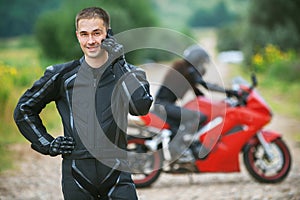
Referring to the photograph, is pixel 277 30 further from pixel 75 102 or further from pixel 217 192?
pixel 75 102

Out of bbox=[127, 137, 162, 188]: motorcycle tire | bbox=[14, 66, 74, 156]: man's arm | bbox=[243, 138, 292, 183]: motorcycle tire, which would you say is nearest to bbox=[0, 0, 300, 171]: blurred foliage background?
bbox=[127, 137, 162, 188]: motorcycle tire

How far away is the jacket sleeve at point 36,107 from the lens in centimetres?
394

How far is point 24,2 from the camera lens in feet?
187

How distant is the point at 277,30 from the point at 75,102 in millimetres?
27633

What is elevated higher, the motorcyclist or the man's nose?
the motorcyclist

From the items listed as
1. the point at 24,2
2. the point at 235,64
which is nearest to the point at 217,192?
the point at 235,64

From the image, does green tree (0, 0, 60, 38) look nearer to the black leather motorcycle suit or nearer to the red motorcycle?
the red motorcycle

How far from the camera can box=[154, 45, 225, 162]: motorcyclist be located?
25.9 ft

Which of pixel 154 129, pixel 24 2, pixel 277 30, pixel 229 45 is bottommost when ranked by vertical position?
pixel 154 129

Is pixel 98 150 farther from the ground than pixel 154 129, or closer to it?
closer to it

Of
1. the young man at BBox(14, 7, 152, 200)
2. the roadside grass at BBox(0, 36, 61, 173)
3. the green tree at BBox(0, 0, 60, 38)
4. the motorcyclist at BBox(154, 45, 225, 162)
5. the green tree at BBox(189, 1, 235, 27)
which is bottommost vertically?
the young man at BBox(14, 7, 152, 200)

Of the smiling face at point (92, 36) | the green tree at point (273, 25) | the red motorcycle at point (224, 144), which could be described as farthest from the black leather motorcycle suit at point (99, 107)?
the green tree at point (273, 25)

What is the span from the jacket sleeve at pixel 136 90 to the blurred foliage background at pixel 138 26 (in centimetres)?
574

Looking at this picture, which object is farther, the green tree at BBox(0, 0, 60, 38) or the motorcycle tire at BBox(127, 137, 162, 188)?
the green tree at BBox(0, 0, 60, 38)
